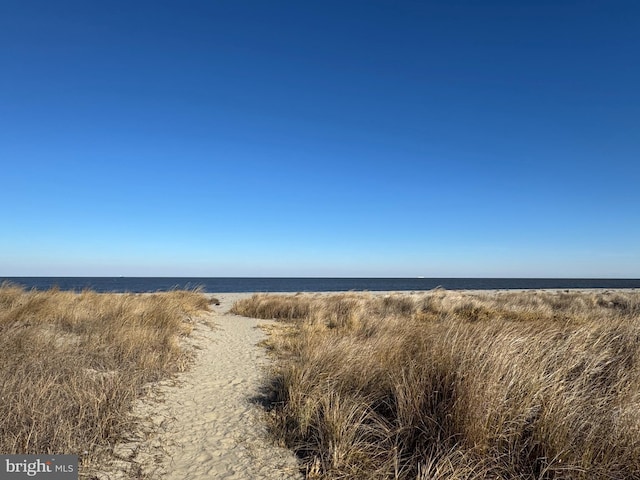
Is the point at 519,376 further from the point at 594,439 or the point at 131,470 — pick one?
the point at 131,470

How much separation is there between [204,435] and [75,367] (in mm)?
2473

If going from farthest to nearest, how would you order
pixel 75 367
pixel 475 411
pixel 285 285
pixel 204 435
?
pixel 285 285 < pixel 75 367 < pixel 204 435 < pixel 475 411

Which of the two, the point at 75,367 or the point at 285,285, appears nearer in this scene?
the point at 75,367

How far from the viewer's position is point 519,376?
4.04m

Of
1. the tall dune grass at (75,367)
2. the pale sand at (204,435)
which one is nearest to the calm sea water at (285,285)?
the tall dune grass at (75,367)
